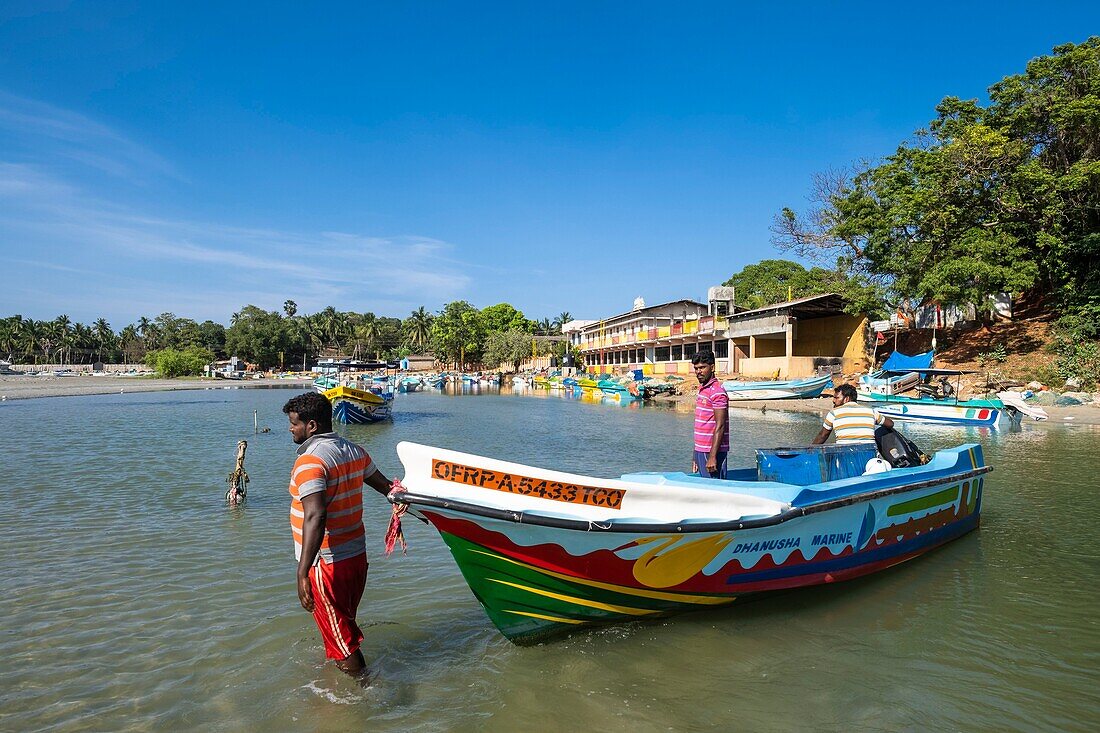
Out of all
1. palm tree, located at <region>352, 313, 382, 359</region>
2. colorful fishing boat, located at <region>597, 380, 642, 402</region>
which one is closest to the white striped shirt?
colorful fishing boat, located at <region>597, 380, 642, 402</region>

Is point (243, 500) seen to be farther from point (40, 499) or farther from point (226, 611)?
point (226, 611)

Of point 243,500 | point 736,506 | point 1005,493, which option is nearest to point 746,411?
point 1005,493

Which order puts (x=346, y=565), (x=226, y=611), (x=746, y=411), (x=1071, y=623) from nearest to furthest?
(x=346, y=565)
(x=1071, y=623)
(x=226, y=611)
(x=746, y=411)

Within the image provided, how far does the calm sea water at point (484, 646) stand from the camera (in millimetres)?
4289

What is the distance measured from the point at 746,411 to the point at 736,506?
2923 cm

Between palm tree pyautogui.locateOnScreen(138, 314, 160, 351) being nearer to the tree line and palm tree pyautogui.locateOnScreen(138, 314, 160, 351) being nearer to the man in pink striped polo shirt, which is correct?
the tree line

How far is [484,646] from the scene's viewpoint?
5.32 metres

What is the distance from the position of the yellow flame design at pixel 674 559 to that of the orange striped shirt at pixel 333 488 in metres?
2.21

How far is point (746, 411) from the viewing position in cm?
3291

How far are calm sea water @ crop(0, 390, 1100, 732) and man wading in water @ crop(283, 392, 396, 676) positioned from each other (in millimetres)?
756

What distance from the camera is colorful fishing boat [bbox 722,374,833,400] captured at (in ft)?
115

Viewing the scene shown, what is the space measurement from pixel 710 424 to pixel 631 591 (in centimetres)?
233

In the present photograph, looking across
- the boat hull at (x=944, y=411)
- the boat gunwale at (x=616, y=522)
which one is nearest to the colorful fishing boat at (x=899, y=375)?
the boat hull at (x=944, y=411)

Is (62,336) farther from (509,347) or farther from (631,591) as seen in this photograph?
(631,591)
